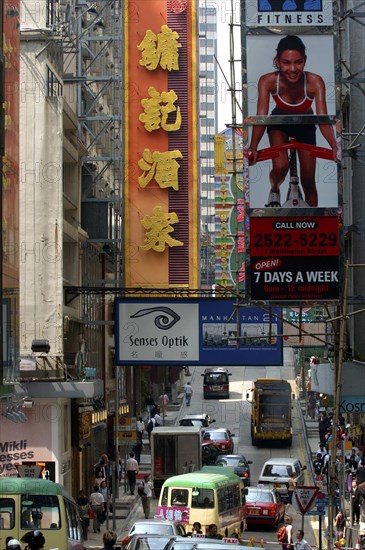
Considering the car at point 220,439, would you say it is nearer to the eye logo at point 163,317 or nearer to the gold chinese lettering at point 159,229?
the eye logo at point 163,317

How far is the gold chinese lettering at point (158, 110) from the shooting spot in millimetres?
41625

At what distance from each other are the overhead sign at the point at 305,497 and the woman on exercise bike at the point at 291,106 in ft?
18.3

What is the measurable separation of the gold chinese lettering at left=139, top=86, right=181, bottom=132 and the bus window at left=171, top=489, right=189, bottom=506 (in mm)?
12219

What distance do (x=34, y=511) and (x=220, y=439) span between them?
30.2 metres

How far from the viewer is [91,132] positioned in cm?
4578

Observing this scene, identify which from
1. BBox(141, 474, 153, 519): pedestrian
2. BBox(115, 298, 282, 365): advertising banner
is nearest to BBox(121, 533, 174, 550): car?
BBox(141, 474, 153, 519): pedestrian

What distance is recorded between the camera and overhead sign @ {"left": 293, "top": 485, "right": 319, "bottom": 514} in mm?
26594

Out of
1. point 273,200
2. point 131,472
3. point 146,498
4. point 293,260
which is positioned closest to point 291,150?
point 273,200

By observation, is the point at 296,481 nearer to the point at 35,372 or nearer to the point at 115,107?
the point at 35,372

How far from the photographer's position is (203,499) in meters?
33.8

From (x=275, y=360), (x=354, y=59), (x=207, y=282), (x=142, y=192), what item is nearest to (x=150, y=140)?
(x=142, y=192)

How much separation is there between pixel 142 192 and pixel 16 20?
8945 mm

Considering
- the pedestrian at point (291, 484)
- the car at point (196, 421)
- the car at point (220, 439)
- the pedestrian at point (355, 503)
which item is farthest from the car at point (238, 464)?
the car at point (196, 421)

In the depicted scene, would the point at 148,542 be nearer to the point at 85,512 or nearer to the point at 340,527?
the point at 340,527
